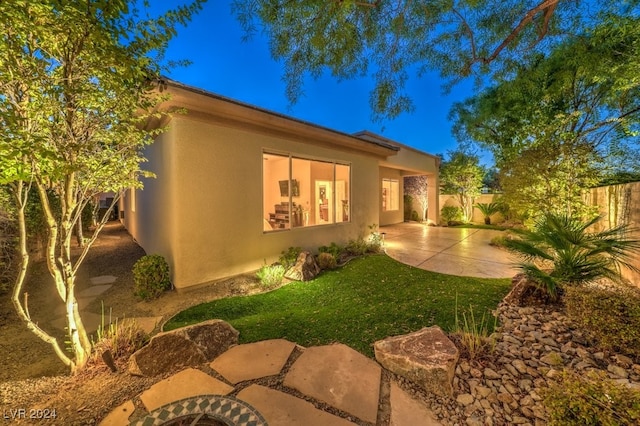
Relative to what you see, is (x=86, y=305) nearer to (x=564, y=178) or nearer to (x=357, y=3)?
(x=357, y=3)

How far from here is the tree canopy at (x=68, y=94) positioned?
1721 millimetres

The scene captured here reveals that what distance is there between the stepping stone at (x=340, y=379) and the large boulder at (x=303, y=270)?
271cm

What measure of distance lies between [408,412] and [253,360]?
1415mm

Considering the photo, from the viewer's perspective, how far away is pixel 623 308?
216 cm

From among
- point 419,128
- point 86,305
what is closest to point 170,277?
point 86,305

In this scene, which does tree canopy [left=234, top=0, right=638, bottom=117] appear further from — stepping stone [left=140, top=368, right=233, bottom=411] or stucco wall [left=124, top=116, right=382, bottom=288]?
stepping stone [left=140, top=368, right=233, bottom=411]

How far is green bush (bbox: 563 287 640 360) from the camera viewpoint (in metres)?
2.09

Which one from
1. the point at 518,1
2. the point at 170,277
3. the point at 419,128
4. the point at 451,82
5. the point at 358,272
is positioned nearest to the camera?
the point at 518,1

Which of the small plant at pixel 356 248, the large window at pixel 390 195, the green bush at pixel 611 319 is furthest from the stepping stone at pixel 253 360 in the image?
the large window at pixel 390 195

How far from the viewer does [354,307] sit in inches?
147

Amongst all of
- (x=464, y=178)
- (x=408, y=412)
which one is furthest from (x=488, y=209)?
(x=408, y=412)

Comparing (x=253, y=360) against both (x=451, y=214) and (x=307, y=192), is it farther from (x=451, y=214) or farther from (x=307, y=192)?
(x=451, y=214)

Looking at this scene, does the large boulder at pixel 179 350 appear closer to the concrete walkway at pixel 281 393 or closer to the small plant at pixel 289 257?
the concrete walkway at pixel 281 393

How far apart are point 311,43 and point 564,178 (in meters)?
6.88
